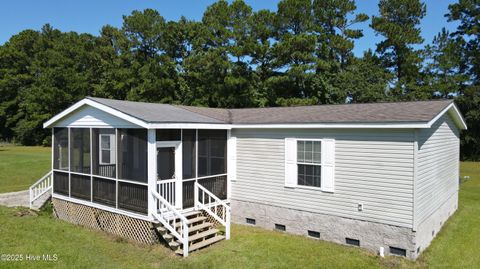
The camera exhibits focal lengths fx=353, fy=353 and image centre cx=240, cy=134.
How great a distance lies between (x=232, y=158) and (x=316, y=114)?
3.10 meters

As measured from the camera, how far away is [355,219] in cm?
930

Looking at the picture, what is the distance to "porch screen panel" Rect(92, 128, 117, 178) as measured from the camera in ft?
35.1

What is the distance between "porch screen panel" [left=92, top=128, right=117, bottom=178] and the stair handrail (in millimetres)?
2284

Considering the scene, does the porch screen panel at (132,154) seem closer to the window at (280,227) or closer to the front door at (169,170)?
the front door at (169,170)

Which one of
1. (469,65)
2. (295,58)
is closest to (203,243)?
(295,58)

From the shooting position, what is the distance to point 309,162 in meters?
10.1

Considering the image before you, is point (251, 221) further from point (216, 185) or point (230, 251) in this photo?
point (230, 251)

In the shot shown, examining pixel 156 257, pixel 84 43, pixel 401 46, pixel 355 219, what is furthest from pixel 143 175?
pixel 84 43

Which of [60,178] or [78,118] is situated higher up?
[78,118]

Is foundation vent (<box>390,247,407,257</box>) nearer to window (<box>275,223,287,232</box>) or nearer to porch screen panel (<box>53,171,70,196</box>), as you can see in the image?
window (<box>275,223,287,232</box>)

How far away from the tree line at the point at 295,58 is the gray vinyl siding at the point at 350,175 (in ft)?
62.1

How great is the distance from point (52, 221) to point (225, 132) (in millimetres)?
6460

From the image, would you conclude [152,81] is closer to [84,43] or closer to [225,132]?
[84,43]

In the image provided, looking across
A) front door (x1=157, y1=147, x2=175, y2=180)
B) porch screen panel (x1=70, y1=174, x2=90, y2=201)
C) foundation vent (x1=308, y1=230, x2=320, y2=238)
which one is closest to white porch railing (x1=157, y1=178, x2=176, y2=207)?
front door (x1=157, y1=147, x2=175, y2=180)
